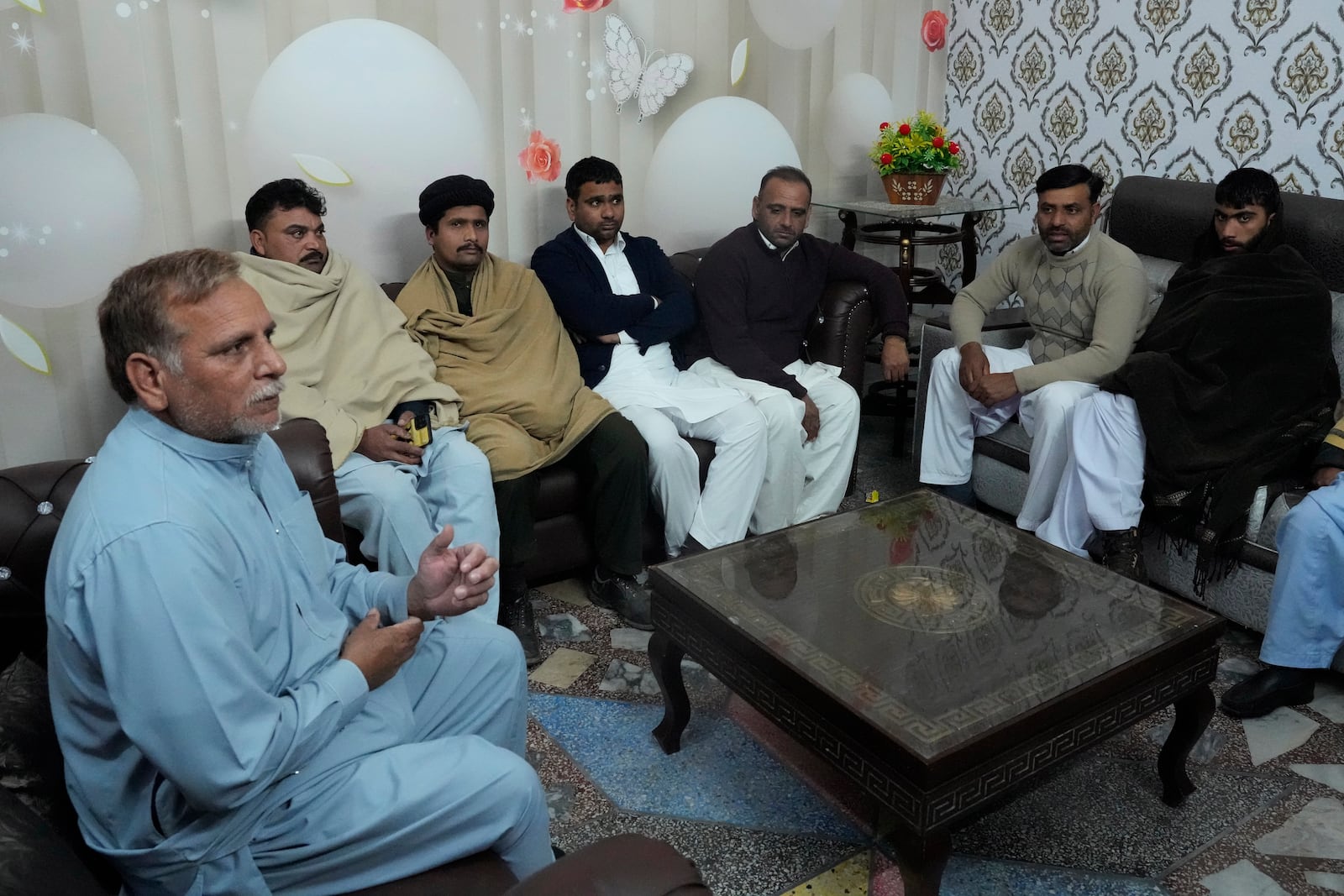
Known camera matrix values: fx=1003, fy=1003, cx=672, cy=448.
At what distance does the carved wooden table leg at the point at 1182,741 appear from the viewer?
1877 mm

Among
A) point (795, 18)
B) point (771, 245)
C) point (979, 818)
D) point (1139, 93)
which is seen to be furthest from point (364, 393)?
point (1139, 93)

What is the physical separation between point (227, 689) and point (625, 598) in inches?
61.8

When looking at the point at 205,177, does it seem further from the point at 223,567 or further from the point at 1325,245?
the point at 1325,245

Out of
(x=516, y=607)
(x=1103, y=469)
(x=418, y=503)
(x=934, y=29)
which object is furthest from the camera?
(x=934, y=29)

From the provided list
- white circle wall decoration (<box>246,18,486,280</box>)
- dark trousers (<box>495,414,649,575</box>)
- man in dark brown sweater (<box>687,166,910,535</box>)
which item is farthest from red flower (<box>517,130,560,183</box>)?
dark trousers (<box>495,414,649,575</box>)

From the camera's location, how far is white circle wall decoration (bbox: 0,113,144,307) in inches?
81.7

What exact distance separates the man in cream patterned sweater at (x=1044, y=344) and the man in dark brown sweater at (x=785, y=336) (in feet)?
0.78

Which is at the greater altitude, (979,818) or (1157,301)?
(1157,301)

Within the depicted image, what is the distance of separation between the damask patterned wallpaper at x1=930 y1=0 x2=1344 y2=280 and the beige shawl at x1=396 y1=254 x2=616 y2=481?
7.47 ft

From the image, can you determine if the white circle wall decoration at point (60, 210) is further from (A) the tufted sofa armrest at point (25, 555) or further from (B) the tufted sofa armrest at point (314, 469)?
(A) the tufted sofa armrest at point (25, 555)

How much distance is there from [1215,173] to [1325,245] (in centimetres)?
79

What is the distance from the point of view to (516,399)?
2.70 meters

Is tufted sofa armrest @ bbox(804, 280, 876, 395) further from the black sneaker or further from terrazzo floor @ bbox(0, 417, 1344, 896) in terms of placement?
terrazzo floor @ bbox(0, 417, 1344, 896)

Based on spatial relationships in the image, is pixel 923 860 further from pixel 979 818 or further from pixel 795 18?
pixel 795 18
